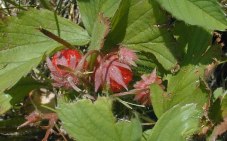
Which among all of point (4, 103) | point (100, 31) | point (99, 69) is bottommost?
point (4, 103)

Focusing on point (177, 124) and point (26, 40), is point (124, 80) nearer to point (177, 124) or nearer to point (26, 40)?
point (177, 124)

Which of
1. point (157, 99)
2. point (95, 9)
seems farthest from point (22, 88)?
point (157, 99)

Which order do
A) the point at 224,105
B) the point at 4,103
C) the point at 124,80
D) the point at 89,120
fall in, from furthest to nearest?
the point at 4,103 → the point at 224,105 → the point at 124,80 → the point at 89,120

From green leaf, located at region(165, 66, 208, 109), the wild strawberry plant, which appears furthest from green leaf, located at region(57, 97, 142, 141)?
green leaf, located at region(165, 66, 208, 109)

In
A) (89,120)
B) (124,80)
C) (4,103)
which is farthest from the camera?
(4,103)

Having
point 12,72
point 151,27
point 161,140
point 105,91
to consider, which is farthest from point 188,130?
point 12,72

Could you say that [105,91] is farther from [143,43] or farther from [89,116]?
[143,43]
